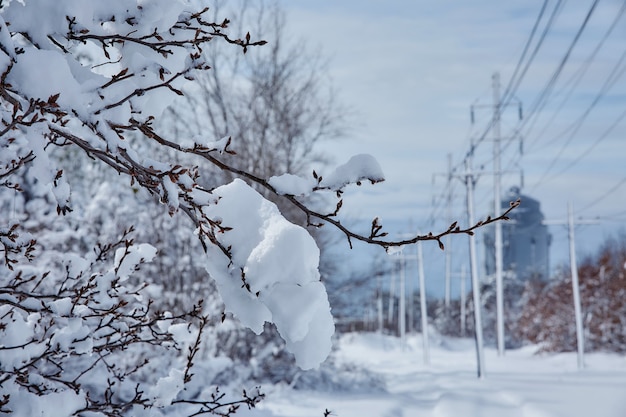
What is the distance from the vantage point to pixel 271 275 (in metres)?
2.30

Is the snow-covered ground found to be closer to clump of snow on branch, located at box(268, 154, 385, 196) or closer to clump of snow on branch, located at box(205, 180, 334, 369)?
clump of snow on branch, located at box(205, 180, 334, 369)

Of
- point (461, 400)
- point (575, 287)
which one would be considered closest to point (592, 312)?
point (575, 287)

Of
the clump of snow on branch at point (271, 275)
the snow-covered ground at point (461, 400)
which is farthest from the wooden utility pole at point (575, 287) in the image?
the clump of snow on branch at point (271, 275)

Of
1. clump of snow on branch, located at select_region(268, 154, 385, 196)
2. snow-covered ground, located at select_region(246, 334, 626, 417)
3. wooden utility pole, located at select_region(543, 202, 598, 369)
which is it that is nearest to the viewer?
clump of snow on branch, located at select_region(268, 154, 385, 196)

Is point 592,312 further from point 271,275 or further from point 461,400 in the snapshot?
point 271,275

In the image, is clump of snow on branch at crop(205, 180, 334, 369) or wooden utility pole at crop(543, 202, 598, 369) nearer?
clump of snow on branch at crop(205, 180, 334, 369)

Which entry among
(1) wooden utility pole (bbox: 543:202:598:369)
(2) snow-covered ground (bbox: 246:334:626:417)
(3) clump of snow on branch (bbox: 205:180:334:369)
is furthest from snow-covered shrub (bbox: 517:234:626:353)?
(3) clump of snow on branch (bbox: 205:180:334:369)

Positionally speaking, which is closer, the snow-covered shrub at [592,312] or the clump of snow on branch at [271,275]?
the clump of snow on branch at [271,275]

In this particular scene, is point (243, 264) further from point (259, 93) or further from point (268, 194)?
point (259, 93)

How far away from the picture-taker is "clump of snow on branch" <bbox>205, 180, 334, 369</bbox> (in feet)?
7.59

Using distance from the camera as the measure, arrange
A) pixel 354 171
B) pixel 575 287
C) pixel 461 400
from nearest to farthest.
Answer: pixel 354 171 < pixel 461 400 < pixel 575 287

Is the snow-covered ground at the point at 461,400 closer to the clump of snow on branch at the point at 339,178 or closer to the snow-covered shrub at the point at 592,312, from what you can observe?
the clump of snow on branch at the point at 339,178

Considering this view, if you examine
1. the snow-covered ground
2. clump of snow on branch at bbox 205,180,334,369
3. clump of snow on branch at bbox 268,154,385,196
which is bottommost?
the snow-covered ground

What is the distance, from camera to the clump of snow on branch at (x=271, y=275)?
2.31 m
